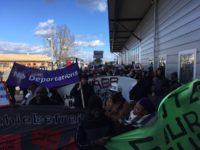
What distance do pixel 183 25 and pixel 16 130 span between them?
19.9 ft

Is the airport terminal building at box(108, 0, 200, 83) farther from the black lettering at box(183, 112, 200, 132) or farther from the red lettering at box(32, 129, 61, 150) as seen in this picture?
the black lettering at box(183, 112, 200, 132)

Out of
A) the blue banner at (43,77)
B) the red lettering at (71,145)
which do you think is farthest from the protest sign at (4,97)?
the blue banner at (43,77)

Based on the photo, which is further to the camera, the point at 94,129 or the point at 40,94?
the point at 40,94

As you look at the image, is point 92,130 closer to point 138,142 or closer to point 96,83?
point 138,142

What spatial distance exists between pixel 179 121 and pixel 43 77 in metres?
5.89

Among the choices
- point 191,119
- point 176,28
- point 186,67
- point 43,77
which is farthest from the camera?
point 176,28

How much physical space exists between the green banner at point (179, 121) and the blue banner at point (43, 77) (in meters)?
4.56

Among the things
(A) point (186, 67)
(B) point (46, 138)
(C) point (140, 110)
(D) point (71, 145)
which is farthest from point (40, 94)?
(A) point (186, 67)

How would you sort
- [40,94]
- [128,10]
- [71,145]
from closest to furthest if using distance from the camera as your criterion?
[71,145]
[40,94]
[128,10]

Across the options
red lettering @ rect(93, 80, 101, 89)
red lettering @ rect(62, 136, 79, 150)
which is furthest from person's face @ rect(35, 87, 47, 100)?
red lettering @ rect(93, 80, 101, 89)

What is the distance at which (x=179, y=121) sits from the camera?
3691 mm

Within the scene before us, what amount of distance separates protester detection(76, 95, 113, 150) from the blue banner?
3.91m

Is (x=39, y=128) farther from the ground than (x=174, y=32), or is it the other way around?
(x=174, y=32)

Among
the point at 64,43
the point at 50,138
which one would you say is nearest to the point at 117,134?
the point at 50,138
